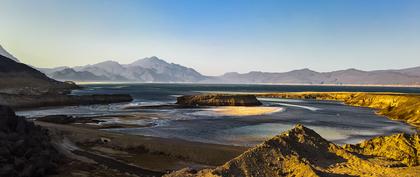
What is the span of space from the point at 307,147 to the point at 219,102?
65213mm

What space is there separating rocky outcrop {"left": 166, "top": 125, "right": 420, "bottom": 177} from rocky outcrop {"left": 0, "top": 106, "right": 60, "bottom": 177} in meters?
7.13

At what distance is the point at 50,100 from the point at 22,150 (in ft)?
196

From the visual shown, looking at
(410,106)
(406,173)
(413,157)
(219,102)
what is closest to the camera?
(406,173)

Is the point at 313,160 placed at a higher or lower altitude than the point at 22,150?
higher

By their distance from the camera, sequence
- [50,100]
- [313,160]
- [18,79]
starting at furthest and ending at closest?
[18,79], [50,100], [313,160]

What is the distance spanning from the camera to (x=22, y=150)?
18406 mm

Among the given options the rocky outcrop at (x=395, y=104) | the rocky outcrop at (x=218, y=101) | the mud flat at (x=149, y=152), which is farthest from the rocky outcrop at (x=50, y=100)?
the rocky outcrop at (x=395, y=104)

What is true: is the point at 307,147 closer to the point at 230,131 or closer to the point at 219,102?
the point at 230,131

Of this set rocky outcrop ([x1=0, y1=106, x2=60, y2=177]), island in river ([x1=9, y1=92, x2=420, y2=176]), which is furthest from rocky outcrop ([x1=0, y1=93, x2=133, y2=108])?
rocky outcrop ([x1=0, y1=106, x2=60, y2=177])

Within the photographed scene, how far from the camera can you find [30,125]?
22.1 metres

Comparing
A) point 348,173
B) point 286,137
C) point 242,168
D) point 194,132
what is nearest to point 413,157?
point 348,173

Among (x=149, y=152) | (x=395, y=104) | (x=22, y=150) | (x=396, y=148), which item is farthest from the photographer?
(x=395, y=104)

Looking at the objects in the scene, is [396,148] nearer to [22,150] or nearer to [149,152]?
[149,152]

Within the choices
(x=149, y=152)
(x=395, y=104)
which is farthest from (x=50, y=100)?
(x=395, y=104)
